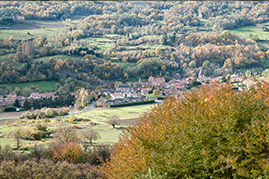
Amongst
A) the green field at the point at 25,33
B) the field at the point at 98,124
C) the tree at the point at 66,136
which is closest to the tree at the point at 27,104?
the field at the point at 98,124

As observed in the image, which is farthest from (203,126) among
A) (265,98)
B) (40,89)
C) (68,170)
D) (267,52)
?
(267,52)

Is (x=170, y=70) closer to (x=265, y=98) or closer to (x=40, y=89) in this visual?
(x=40, y=89)

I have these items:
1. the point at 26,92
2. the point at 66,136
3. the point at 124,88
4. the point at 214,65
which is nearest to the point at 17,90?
the point at 26,92

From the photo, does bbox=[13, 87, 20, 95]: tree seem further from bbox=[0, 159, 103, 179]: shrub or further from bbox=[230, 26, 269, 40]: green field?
bbox=[230, 26, 269, 40]: green field

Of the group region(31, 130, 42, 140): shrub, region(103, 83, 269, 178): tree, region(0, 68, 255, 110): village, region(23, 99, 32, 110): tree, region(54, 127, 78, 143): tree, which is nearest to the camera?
region(103, 83, 269, 178): tree

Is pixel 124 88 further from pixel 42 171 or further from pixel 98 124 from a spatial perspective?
pixel 42 171

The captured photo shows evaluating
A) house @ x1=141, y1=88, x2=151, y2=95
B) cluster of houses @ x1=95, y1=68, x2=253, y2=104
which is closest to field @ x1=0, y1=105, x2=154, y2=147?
cluster of houses @ x1=95, y1=68, x2=253, y2=104

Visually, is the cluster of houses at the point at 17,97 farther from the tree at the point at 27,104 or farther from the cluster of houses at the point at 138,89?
the cluster of houses at the point at 138,89
